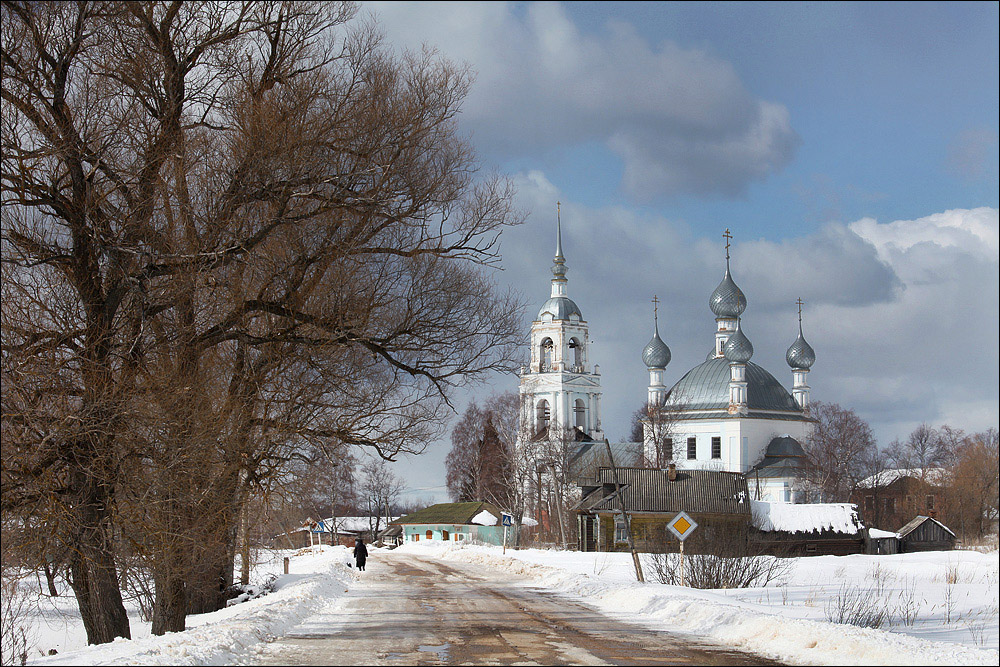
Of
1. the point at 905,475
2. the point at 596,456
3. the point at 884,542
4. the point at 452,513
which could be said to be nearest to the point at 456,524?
the point at 452,513

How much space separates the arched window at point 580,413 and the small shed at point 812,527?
37.7m

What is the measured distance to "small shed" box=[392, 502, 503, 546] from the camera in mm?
74375

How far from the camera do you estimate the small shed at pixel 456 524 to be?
74375 millimetres

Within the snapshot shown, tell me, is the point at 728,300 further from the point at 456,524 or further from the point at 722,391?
the point at 456,524

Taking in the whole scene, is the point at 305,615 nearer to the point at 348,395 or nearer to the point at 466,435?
the point at 348,395

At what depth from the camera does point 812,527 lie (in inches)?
2261

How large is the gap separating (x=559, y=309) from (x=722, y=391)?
653 inches

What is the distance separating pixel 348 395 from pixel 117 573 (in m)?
4.51

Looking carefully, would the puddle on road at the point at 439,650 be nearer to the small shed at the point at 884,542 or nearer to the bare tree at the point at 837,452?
the small shed at the point at 884,542

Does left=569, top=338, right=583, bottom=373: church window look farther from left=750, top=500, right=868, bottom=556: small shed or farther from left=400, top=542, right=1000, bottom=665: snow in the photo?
left=400, top=542, right=1000, bottom=665: snow

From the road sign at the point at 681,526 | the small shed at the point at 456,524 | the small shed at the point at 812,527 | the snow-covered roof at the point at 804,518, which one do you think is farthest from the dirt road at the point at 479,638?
the small shed at the point at 456,524

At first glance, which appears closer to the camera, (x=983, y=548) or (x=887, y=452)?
(x=983, y=548)

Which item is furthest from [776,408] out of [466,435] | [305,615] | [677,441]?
[305,615]

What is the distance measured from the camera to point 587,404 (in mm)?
95688
